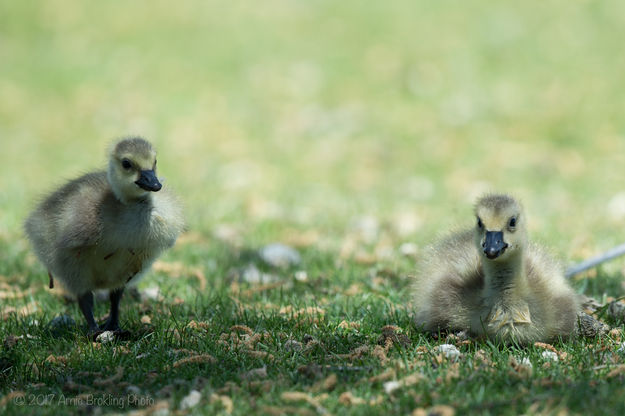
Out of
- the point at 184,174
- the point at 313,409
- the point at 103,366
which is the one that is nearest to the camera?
the point at 313,409

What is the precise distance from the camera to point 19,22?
17.2m

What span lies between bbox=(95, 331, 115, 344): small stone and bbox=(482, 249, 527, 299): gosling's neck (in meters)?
2.25

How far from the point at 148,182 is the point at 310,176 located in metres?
6.62

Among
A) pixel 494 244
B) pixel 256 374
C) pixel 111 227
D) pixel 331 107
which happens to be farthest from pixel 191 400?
pixel 331 107

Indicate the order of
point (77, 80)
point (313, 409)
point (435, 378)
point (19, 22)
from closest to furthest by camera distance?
point (313, 409), point (435, 378), point (77, 80), point (19, 22)

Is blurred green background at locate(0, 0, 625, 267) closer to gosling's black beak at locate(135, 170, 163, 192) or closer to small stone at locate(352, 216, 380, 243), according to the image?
small stone at locate(352, 216, 380, 243)

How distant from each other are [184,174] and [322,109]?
10.8ft

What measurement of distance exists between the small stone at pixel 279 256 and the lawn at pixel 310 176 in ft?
0.31

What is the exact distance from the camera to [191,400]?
3664 millimetres

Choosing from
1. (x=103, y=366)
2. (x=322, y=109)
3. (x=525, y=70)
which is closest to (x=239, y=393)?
(x=103, y=366)

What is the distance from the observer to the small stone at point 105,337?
464 centimetres

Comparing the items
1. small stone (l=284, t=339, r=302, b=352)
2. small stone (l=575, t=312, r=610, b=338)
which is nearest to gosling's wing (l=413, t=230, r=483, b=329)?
small stone (l=575, t=312, r=610, b=338)

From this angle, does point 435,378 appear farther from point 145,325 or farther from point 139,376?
point 145,325

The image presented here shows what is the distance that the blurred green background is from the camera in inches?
373
